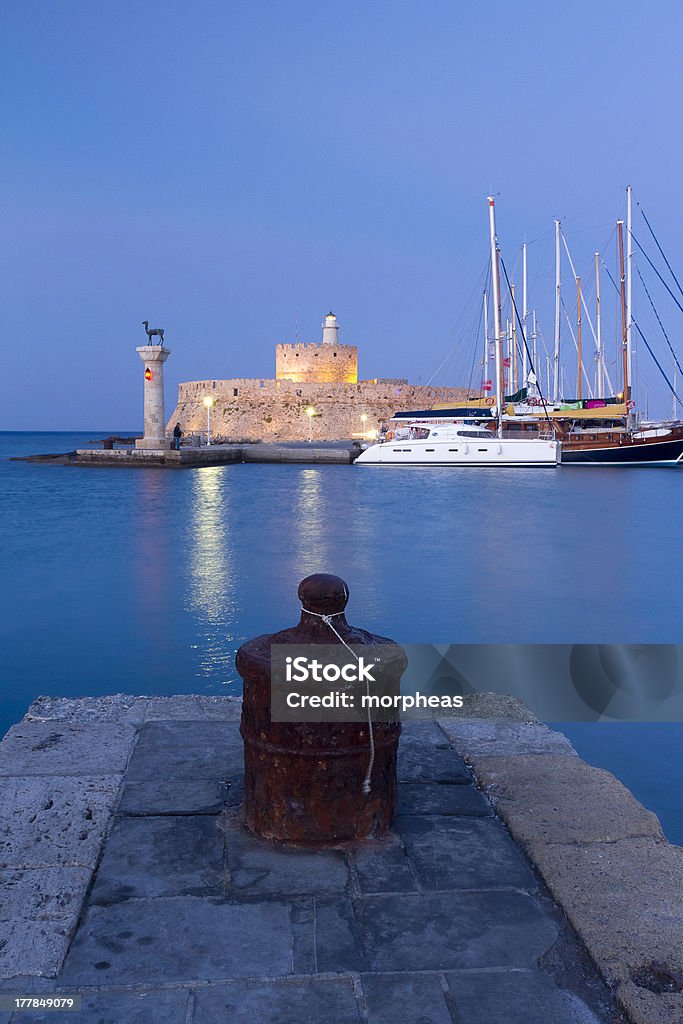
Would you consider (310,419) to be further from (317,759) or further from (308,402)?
(317,759)

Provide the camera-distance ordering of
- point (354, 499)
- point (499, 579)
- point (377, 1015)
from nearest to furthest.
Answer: point (377, 1015) → point (499, 579) → point (354, 499)

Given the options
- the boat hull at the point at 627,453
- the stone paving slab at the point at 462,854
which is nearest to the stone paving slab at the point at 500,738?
the stone paving slab at the point at 462,854

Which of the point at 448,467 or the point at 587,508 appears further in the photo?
the point at 448,467

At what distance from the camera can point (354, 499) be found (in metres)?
23.3

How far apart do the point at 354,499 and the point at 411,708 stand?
63.9 ft

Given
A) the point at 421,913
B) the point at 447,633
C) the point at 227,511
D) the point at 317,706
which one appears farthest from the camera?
the point at 227,511

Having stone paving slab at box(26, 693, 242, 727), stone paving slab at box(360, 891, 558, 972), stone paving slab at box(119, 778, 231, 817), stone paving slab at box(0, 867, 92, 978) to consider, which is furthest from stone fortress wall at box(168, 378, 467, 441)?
stone paving slab at box(360, 891, 558, 972)

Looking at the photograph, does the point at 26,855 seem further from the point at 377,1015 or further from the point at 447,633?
the point at 447,633

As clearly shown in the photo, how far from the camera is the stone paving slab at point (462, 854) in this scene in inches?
87.0

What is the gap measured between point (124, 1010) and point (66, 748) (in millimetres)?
1555

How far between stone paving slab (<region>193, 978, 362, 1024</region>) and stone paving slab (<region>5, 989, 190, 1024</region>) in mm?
46

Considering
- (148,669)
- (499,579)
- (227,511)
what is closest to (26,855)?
(148,669)

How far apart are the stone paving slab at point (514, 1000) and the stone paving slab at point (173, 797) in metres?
1.04

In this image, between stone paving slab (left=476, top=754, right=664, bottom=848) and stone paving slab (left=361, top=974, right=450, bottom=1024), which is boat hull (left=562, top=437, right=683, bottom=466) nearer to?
stone paving slab (left=476, top=754, right=664, bottom=848)
